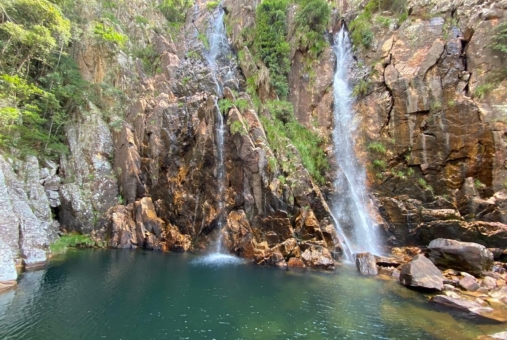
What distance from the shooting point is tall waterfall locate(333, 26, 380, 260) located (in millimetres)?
25000

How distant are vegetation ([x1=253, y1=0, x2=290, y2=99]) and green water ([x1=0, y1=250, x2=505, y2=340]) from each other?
2426cm

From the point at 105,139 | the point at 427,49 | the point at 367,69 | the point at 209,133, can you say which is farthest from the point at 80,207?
the point at 427,49

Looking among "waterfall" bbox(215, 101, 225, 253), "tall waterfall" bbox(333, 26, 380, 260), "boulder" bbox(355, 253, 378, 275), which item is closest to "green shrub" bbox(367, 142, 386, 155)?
"tall waterfall" bbox(333, 26, 380, 260)

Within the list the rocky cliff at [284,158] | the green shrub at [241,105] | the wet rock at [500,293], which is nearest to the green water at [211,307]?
the wet rock at [500,293]

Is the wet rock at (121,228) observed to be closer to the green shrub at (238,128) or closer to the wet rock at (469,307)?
the green shrub at (238,128)

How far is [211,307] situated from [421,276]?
12227mm

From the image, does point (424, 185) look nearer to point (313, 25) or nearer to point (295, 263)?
point (295, 263)

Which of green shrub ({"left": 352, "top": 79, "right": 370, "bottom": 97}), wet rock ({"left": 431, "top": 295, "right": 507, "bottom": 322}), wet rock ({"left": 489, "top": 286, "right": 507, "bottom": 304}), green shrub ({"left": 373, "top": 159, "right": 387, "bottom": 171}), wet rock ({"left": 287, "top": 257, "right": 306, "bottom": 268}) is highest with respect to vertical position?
green shrub ({"left": 352, "top": 79, "right": 370, "bottom": 97})

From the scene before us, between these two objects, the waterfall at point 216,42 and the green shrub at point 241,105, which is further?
the waterfall at point 216,42

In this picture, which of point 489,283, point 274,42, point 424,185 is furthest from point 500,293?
point 274,42

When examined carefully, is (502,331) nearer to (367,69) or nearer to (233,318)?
(233,318)

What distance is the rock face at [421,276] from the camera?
625 inches

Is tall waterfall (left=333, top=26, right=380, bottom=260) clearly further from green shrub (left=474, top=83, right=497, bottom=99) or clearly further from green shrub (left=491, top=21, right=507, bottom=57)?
green shrub (left=491, top=21, right=507, bottom=57)

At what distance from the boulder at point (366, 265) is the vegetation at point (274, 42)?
21.5 meters
